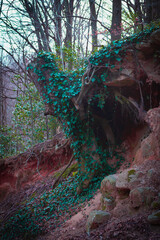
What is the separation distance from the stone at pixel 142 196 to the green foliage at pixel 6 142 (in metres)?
8.94

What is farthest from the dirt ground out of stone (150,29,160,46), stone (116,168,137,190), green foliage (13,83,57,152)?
green foliage (13,83,57,152)

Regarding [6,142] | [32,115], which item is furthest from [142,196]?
[6,142]

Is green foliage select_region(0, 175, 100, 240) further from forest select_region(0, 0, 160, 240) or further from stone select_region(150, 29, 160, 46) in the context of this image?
stone select_region(150, 29, 160, 46)

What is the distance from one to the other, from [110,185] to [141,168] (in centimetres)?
82

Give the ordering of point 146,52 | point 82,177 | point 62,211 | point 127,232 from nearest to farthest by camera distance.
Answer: point 127,232 < point 146,52 < point 62,211 < point 82,177

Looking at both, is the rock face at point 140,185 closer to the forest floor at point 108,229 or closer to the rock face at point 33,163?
the forest floor at point 108,229

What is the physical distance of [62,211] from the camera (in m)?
6.08

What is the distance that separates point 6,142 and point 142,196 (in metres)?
9.35

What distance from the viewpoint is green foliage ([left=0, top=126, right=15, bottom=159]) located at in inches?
438

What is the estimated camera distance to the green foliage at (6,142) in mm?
11117

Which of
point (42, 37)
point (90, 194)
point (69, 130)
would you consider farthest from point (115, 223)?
point (42, 37)

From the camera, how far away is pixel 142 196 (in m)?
3.38

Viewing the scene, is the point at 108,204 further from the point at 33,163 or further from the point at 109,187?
the point at 33,163

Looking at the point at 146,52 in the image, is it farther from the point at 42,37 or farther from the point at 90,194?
the point at 42,37
